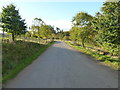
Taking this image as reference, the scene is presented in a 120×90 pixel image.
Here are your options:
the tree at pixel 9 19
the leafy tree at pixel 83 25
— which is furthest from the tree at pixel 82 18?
the tree at pixel 9 19

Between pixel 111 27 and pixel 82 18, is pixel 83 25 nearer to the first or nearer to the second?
pixel 82 18

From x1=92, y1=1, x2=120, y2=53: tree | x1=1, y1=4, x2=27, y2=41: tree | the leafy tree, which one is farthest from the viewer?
the leafy tree

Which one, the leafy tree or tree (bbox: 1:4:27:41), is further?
the leafy tree

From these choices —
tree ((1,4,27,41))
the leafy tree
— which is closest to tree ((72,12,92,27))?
the leafy tree

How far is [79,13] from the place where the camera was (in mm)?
26344

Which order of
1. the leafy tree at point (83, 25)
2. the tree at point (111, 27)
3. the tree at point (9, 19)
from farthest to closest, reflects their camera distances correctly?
1. the leafy tree at point (83, 25)
2. the tree at point (9, 19)
3. the tree at point (111, 27)

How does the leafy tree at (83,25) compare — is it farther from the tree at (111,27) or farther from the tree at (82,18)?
the tree at (111,27)

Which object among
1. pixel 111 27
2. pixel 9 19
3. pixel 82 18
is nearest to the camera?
pixel 111 27

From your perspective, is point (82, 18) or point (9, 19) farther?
point (82, 18)

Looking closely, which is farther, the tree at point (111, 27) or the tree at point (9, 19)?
the tree at point (9, 19)

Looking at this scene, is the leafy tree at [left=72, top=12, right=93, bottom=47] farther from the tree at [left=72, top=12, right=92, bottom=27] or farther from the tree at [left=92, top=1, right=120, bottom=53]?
the tree at [left=92, top=1, right=120, bottom=53]

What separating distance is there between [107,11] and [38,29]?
29.9 metres

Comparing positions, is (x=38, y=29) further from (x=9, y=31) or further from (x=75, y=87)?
(x=75, y=87)

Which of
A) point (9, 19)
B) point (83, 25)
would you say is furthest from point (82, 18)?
point (9, 19)
